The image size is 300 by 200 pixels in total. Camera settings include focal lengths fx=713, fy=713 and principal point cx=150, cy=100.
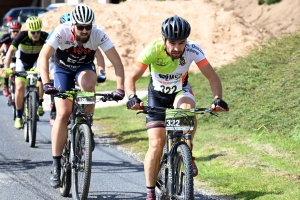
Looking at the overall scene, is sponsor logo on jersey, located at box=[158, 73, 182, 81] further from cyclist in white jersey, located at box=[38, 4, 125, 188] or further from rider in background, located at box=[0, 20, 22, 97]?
rider in background, located at box=[0, 20, 22, 97]

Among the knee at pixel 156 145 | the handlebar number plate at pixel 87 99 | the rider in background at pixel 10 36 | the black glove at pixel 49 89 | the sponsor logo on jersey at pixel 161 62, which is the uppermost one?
the rider in background at pixel 10 36

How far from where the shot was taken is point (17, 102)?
1230 centimetres

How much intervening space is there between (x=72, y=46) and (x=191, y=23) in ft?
60.8

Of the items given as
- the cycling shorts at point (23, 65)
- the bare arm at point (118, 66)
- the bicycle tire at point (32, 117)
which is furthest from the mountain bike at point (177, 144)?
the cycling shorts at point (23, 65)

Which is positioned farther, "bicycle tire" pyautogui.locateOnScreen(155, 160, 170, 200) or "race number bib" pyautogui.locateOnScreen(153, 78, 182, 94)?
"race number bib" pyautogui.locateOnScreen(153, 78, 182, 94)

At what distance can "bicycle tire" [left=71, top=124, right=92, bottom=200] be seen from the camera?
6.95 metres

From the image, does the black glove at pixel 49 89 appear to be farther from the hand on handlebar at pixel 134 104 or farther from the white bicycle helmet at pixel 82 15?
the hand on handlebar at pixel 134 104

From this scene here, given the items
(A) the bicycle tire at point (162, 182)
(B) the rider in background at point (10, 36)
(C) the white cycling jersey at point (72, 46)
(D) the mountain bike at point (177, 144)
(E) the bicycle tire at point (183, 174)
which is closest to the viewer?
(E) the bicycle tire at point (183, 174)

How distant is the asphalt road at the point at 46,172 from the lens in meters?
7.88

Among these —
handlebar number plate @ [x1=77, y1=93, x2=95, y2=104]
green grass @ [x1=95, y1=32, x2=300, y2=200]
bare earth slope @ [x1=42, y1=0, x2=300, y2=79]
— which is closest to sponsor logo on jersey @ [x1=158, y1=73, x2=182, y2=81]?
handlebar number plate @ [x1=77, y1=93, x2=95, y2=104]

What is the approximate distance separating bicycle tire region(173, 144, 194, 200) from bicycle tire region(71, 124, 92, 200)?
3.23ft

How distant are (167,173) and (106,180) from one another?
7.25 feet

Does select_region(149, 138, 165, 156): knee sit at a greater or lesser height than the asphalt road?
greater

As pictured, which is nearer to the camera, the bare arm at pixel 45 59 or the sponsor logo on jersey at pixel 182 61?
the sponsor logo on jersey at pixel 182 61
